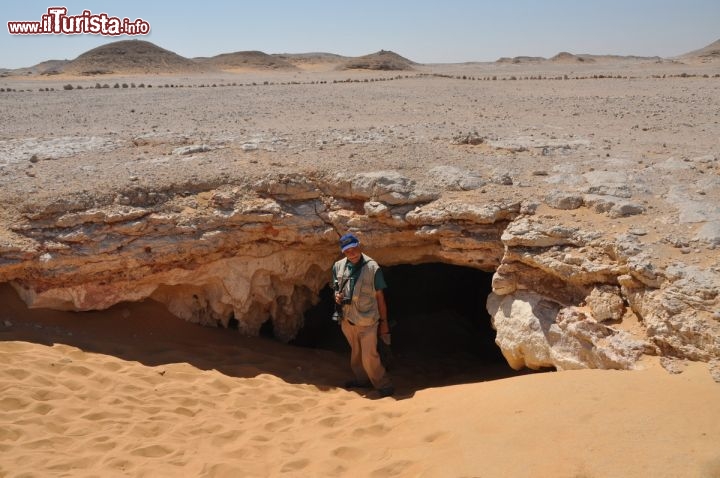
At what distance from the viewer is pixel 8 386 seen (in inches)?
209

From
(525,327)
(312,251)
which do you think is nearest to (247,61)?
(312,251)

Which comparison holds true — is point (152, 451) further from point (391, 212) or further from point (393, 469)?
point (391, 212)

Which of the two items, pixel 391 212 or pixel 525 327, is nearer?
pixel 525 327

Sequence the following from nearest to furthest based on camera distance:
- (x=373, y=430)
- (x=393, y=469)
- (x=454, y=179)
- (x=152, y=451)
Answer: (x=393, y=469)
(x=152, y=451)
(x=373, y=430)
(x=454, y=179)

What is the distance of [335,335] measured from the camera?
905 centimetres

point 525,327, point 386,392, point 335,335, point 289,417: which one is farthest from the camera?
point 335,335

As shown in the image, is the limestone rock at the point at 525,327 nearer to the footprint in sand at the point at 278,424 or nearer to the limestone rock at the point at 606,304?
the limestone rock at the point at 606,304

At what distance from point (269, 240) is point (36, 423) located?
3.04 meters

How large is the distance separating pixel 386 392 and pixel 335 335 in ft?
9.89

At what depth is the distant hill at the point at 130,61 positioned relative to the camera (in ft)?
110

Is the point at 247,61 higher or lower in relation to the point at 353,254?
higher

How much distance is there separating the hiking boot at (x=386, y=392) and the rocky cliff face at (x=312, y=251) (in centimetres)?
117

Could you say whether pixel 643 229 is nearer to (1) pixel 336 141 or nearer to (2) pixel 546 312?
(2) pixel 546 312

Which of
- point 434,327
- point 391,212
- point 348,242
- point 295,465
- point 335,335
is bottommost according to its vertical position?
point 434,327
